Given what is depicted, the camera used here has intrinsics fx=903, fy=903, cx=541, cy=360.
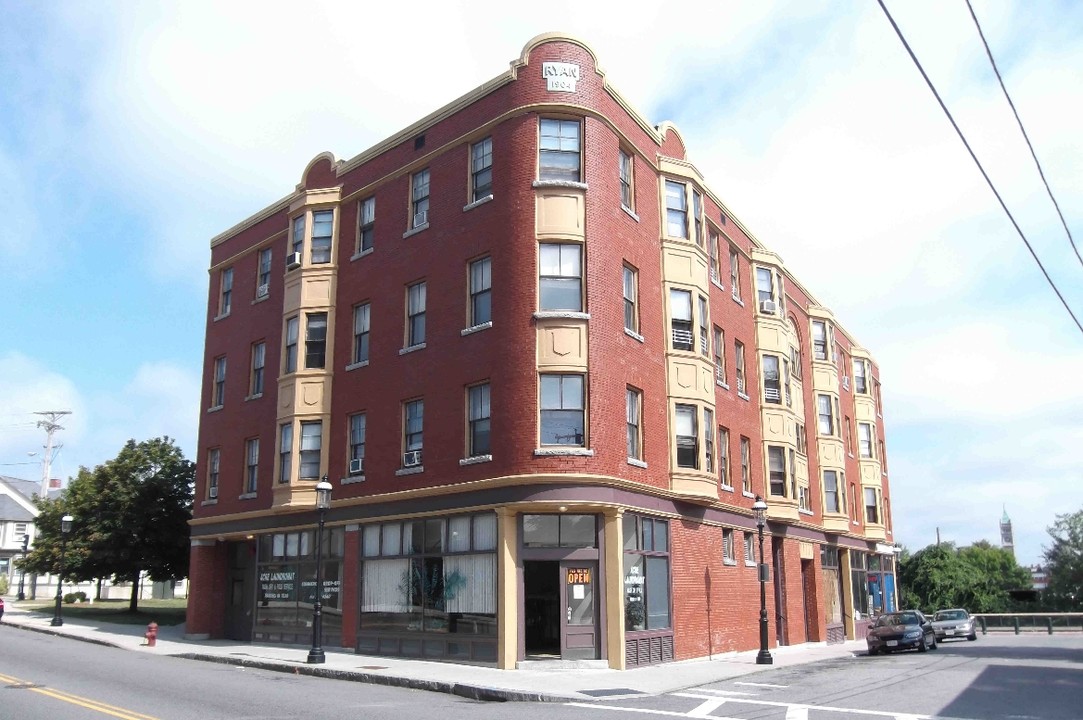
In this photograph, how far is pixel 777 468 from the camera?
33.9m

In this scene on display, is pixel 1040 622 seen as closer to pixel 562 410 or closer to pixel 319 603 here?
pixel 562 410

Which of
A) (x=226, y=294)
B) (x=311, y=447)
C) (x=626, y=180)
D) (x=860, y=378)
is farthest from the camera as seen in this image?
(x=860, y=378)

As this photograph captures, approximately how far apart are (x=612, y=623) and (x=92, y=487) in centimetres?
3084

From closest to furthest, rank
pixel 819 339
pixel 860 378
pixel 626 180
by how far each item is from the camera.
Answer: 1. pixel 626 180
2. pixel 819 339
3. pixel 860 378

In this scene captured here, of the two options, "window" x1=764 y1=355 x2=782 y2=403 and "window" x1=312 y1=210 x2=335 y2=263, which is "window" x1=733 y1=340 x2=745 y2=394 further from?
"window" x1=312 y1=210 x2=335 y2=263

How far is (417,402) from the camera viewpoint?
84.0ft

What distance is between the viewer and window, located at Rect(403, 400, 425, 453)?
2522 cm

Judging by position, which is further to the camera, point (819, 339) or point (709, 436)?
point (819, 339)

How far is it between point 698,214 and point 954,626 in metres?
24.6

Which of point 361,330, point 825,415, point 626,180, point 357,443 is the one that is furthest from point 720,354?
point 825,415

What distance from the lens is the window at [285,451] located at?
28952mm

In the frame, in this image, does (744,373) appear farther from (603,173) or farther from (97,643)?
(97,643)

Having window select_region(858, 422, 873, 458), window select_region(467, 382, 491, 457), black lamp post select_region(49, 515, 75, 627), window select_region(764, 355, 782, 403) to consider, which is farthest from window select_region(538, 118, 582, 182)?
window select_region(858, 422, 873, 458)

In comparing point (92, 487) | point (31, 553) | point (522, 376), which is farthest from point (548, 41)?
point (31, 553)
